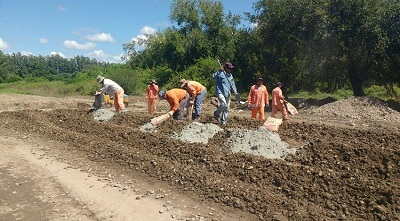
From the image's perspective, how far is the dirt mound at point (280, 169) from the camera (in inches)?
169

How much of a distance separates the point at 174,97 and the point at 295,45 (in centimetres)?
1036

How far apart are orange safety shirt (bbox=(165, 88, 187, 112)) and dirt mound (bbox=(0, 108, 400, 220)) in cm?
54

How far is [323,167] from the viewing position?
558 cm

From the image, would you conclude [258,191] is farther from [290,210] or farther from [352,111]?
[352,111]

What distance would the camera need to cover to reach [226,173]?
5.57 m

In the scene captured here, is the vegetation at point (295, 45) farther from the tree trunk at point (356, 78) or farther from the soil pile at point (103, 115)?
the soil pile at point (103, 115)

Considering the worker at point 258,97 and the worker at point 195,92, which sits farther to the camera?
Answer: the worker at point 258,97

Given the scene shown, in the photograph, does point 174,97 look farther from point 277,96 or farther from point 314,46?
point 314,46

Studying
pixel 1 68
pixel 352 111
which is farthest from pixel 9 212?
pixel 1 68

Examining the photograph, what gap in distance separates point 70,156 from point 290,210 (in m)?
4.64

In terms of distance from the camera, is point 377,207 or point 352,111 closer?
point 377,207

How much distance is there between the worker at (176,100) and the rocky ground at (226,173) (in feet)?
1.60

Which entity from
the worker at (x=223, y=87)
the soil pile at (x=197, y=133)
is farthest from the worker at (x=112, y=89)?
the soil pile at (x=197, y=133)

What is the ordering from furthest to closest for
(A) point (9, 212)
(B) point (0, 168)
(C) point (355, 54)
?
(C) point (355, 54) → (B) point (0, 168) → (A) point (9, 212)
